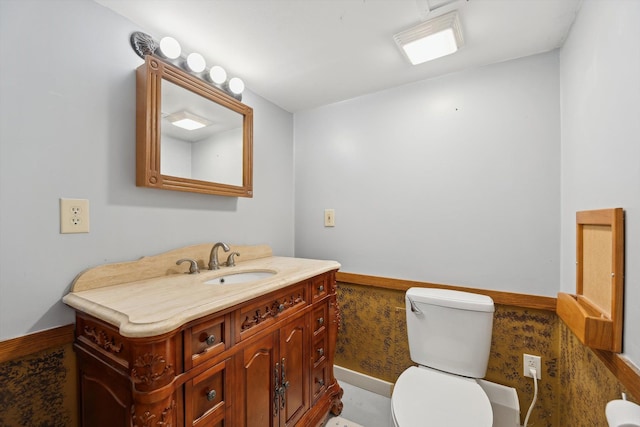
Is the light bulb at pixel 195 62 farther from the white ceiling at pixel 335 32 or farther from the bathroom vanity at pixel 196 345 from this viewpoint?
the bathroom vanity at pixel 196 345

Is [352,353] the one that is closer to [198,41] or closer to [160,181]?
[160,181]

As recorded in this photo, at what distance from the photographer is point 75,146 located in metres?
0.98

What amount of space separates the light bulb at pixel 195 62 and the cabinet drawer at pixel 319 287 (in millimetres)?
1229

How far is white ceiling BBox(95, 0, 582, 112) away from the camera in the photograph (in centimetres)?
108

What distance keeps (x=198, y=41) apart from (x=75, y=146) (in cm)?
75

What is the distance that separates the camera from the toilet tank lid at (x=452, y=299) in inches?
51.0

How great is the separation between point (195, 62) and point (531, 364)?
2.37 m

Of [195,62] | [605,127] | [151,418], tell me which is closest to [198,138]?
[195,62]

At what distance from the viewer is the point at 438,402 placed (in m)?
1.09

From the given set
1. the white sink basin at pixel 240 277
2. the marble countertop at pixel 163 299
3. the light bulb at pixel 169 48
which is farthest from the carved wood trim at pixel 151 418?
the light bulb at pixel 169 48

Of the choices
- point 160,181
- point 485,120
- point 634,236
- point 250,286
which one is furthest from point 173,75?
point 634,236

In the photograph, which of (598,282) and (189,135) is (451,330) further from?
(189,135)

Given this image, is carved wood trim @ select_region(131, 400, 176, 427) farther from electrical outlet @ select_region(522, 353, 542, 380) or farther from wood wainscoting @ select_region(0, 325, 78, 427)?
electrical outlet @ select_region(522, 353, 542, 380)

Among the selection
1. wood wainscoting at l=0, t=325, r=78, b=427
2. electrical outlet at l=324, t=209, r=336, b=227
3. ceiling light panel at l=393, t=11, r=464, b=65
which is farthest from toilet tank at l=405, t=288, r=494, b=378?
wood wainscoting at l=0, t=325, r=78, b=427
